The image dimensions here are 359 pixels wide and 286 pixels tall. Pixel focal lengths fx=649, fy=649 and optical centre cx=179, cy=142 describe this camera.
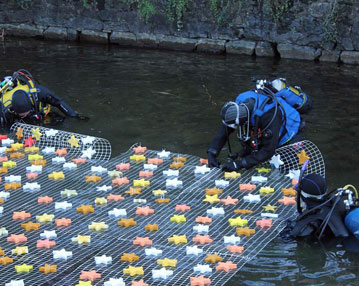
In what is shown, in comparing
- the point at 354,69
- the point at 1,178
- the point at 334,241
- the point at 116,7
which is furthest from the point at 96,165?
the point at 116,7

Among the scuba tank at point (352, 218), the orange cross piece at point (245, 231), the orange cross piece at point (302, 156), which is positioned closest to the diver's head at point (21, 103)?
the orange cross piece at point (302, 156)

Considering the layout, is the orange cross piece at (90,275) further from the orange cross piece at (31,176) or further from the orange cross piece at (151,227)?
the orange cross piece at (31,176)

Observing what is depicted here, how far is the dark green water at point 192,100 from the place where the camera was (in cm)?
579

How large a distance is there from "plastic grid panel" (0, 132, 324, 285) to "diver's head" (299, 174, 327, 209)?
40 centimetres

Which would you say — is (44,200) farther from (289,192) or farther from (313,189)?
(313,189)

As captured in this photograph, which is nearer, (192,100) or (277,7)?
(192,100)

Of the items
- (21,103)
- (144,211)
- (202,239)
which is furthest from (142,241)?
(21,103)

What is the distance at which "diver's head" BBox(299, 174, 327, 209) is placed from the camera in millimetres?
5926

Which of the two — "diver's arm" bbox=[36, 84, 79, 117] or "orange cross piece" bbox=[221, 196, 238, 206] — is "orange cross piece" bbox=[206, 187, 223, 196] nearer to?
"orange cross piece" bbox=[221, 196, 238, 206]

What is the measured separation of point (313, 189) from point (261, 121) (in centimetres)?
140

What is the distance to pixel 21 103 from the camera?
28.5ft

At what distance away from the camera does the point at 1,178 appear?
7.20m

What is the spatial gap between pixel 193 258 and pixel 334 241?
55.8 inches

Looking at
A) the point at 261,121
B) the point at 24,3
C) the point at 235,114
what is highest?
the point at 235,114
